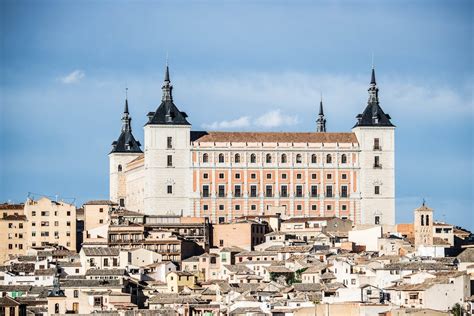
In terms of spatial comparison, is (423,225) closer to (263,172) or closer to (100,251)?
(263,172)

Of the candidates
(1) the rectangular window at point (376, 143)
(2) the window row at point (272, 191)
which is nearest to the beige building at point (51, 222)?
(2) the window row at point (272, 191)

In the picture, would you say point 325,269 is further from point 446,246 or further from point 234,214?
point 234,214

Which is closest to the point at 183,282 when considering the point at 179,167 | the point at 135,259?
the point at 135,259

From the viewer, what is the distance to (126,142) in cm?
15000

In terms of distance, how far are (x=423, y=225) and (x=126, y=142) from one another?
40.8 meters

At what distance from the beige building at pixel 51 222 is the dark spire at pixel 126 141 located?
23597 mm

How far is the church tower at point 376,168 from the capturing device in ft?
428

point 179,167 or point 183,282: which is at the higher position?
point 179,167

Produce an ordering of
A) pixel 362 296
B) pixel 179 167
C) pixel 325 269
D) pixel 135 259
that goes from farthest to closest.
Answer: pixel 179 167, pixel 135 259, pixel 325 269, pixel 362 296

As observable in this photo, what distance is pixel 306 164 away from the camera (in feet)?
435

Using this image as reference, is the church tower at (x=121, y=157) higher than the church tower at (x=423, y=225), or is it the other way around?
the church tower at (x=121, y=157)

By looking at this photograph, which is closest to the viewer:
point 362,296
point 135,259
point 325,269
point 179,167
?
point 362,296

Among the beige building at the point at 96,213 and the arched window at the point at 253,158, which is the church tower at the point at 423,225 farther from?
the beige building at the point at 96,213

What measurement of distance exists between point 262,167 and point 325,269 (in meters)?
30.5
